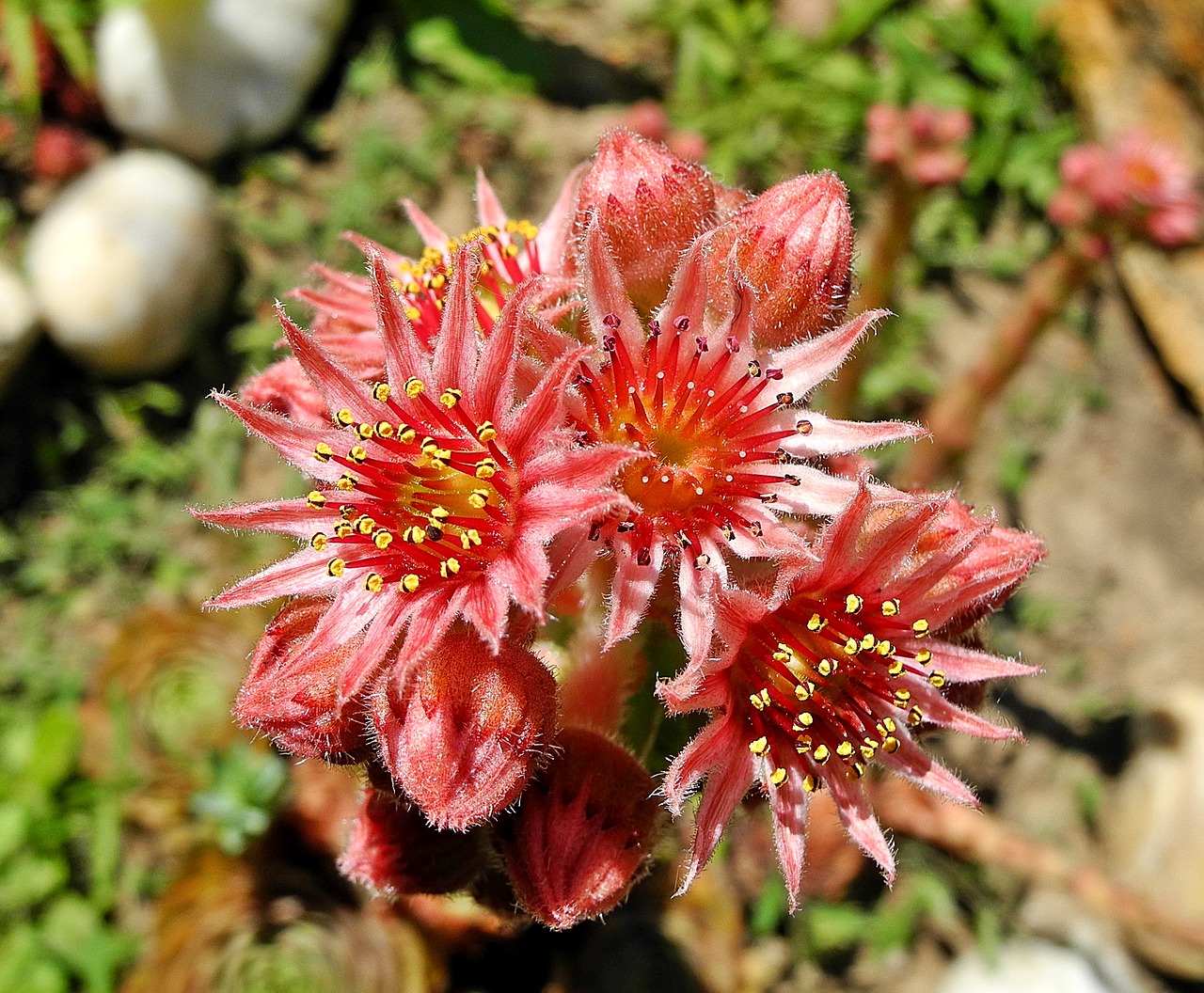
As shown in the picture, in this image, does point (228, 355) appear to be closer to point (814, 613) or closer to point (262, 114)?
point (262, 114)

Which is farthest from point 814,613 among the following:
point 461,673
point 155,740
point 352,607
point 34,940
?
point 34,940

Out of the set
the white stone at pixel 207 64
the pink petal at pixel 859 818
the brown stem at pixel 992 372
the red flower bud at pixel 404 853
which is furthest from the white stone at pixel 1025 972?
the white stone at pixel 207 64

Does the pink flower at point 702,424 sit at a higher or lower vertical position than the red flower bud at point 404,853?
higher

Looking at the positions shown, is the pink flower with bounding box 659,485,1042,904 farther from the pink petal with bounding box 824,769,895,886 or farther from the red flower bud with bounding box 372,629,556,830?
the red flower bud with bounding box 372,629,556,830

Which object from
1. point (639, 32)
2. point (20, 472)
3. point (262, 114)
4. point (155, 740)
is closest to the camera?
point (155, 740)

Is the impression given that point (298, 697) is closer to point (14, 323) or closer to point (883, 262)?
point (883, 262)

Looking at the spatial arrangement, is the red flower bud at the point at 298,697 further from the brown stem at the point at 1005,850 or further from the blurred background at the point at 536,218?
the brown stem at the point at 1005,850
